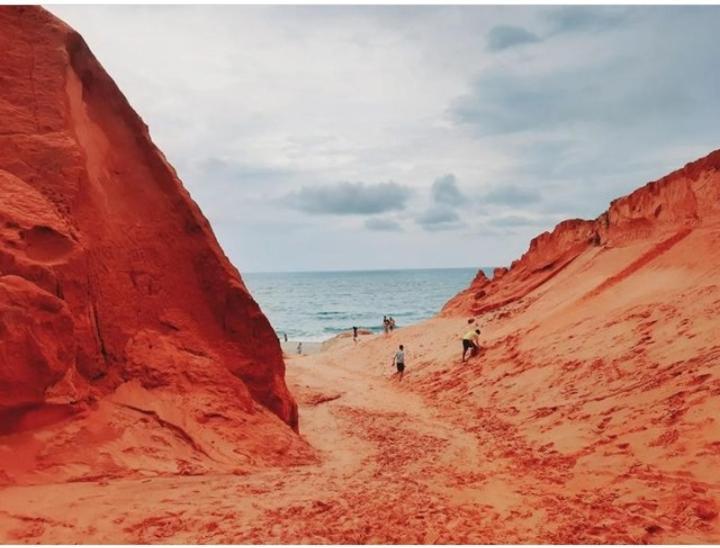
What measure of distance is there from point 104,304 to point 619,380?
333 inches

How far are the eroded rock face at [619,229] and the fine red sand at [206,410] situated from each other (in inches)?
231

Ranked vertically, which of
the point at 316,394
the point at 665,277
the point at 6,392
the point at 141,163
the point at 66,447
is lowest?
the point at 316,394

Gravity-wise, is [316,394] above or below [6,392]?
below

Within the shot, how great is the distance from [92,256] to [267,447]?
135 inches

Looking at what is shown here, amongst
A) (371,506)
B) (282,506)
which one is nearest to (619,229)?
(371,506)

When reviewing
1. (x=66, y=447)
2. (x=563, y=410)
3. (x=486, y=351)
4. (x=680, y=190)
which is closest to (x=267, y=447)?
(x=66, y=447)

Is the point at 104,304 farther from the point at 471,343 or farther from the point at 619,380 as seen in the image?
the point at 471,343

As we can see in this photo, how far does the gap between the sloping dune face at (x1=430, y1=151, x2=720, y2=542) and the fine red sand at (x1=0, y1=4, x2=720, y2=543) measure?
0.18ft

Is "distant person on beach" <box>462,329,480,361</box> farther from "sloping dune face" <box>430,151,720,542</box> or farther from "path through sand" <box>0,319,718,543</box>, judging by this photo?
"path through sand" <box>0,319,718,543</box>

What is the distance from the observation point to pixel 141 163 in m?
8.84

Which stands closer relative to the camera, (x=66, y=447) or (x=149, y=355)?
(x=66, y=447)

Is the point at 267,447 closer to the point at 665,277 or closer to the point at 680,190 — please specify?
the point at 665,277

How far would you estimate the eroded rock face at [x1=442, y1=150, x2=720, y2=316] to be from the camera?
17422mm

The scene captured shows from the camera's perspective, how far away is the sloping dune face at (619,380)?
591 centimetres
